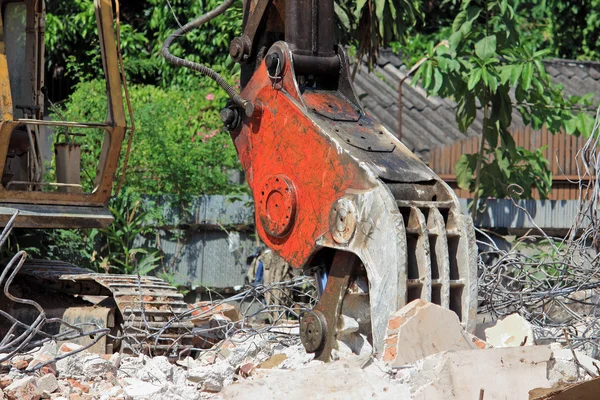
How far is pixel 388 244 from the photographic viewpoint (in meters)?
4.52

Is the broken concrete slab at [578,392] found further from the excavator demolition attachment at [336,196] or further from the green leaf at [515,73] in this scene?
the green leaf at [515,73]

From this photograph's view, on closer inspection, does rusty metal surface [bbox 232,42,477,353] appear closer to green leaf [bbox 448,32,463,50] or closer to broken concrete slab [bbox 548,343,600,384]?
broken concrete slab [bbox 548,343,600,384]

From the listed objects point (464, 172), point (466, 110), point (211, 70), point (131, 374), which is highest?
point (211, 70)

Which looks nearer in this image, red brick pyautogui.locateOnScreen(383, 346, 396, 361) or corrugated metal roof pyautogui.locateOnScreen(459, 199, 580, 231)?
red brick pyautogui.locateOnScreen(383, 346, 396, 361)

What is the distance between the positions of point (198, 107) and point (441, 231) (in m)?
7.75

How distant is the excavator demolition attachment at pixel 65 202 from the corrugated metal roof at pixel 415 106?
6.47m

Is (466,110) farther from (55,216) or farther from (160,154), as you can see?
(55,216)

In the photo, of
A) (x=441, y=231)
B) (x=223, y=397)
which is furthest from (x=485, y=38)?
(x=223, y=397)

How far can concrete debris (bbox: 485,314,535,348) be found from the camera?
4.78m

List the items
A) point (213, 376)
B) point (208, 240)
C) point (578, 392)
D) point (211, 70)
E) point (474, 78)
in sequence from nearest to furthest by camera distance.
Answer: point (578, 392)
point (213, 376)
point (211, 70)
point (474, 78)
point (208, 240)

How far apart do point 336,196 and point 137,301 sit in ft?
6.21

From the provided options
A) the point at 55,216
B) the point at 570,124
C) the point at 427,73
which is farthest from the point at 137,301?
the point at 570,124

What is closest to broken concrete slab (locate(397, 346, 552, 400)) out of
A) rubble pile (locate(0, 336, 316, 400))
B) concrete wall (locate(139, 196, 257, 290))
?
rubble pile (locate(0, 336, 316, 400))

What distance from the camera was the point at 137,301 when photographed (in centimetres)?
612
